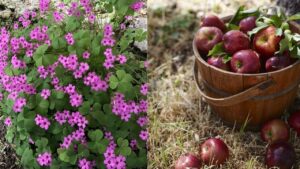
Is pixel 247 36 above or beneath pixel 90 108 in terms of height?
above

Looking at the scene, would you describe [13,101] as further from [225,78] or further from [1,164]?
[225,78]

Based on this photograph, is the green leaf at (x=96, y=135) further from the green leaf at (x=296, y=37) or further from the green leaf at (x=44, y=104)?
the green leaf at (x=296, y=37)

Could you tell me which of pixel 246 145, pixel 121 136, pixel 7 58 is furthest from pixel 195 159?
pixel 7 58

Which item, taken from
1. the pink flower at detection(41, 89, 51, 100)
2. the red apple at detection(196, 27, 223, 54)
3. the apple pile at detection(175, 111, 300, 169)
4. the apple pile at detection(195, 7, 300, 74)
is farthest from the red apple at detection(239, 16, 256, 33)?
the pink flower at detection(41, 89, 51, 100)

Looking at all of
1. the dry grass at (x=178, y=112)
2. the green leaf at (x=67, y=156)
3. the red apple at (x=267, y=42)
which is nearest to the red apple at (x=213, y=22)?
the red apple at (x=267, y=42)

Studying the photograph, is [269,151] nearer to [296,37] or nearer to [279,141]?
[279,141]

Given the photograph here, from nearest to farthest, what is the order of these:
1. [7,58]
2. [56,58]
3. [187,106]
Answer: [56,58], [7,58], [187,106]
